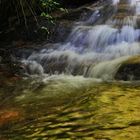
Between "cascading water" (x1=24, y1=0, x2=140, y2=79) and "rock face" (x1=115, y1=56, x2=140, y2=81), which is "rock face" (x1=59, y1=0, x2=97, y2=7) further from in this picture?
"rock face" (x1=115, y1=56, x2=140, y2=81)

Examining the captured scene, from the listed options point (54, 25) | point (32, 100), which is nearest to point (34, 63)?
point (54, 25)

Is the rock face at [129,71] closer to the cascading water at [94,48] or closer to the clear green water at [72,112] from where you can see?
the cascading water at [94,48]

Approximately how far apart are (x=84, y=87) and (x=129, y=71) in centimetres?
105

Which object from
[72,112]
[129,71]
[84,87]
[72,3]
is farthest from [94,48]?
[72,112]

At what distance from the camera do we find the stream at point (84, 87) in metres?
4.83

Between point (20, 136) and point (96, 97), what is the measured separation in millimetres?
1773

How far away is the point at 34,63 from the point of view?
32.4 ft

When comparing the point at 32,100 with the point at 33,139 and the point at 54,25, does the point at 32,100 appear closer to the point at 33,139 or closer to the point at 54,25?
the point at 33,139

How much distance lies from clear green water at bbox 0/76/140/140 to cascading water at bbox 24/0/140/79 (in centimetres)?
145

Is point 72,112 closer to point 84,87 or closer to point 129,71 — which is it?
point 84,87

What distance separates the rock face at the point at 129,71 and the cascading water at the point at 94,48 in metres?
0.25

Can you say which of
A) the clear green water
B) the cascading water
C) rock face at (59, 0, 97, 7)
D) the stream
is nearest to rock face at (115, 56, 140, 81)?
the stream

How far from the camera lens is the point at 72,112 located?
5.49 meters

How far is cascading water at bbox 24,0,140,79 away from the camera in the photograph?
9.04 metres
